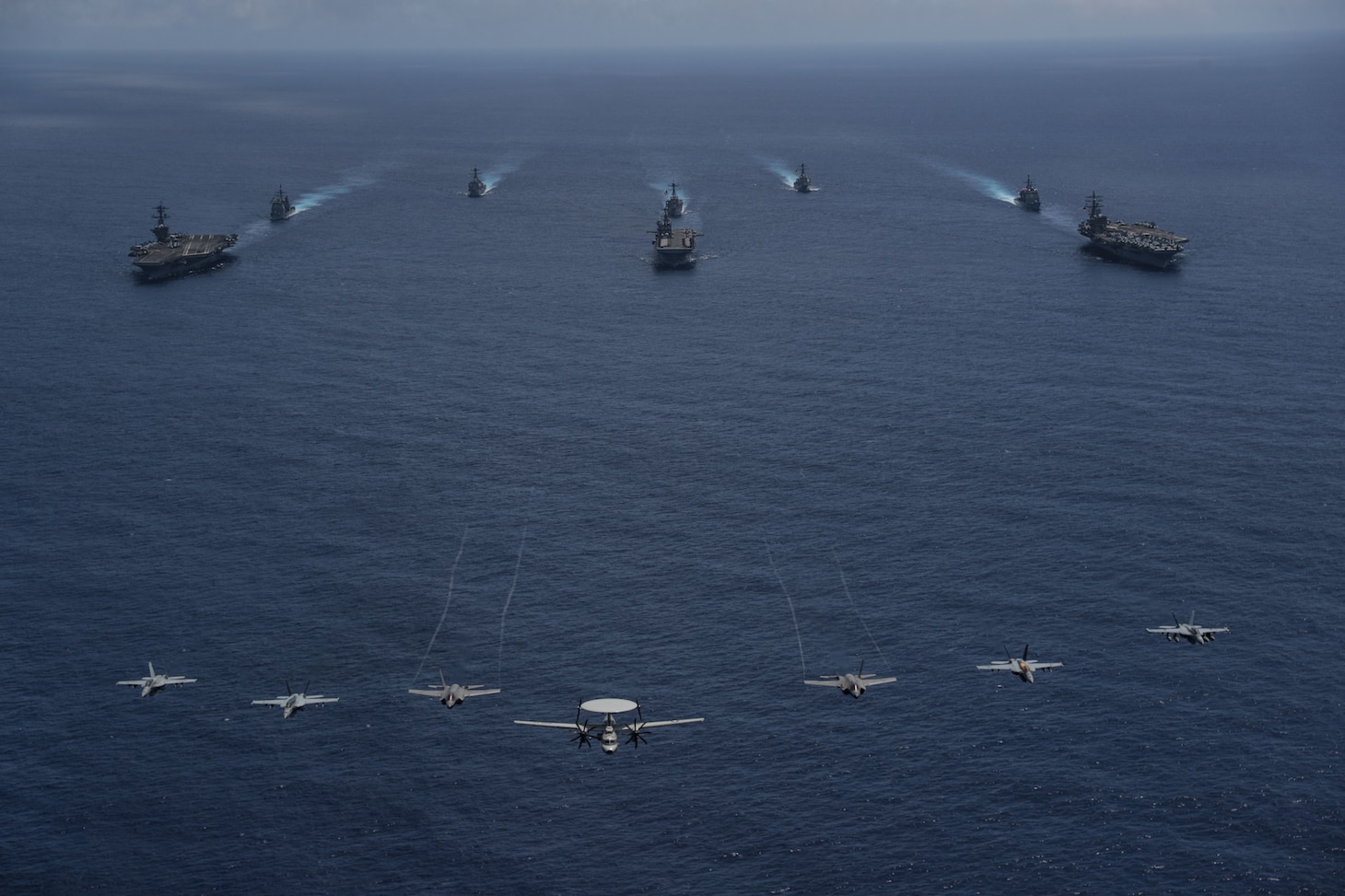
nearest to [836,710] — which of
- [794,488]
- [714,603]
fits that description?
[714,603]

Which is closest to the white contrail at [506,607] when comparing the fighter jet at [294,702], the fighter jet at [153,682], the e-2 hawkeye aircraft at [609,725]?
the e-2 hawkeye aircraft at [609,725]

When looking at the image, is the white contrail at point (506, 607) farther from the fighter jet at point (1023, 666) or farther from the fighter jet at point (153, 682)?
the fighter jet at point (1023, 666)

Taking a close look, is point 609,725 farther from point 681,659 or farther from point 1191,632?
point 1191,632

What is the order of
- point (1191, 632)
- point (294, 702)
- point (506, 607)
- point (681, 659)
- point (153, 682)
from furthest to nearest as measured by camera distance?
point (506, 607), point (681, 659), point (1191, 632), point (153, 682), point (294, 702)

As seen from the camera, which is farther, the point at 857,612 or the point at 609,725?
the point at 857,612

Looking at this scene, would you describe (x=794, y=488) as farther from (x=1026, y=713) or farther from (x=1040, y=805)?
(x=1040, y=805)

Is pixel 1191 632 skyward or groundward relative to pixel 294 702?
skyward

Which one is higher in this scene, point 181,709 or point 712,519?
point 712,519

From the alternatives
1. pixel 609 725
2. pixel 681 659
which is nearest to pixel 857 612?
pixel 681 659
